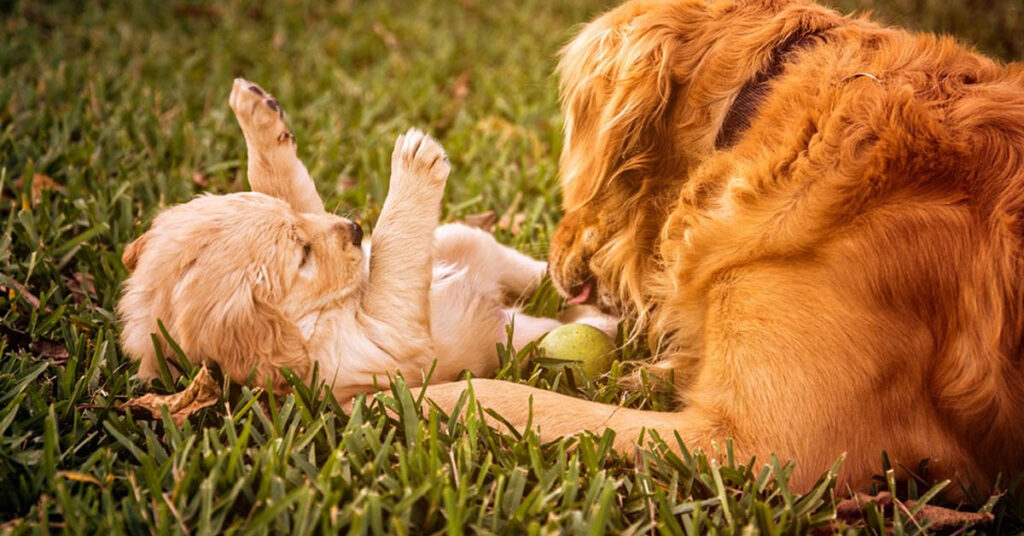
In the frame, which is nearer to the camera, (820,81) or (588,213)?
(820,81)

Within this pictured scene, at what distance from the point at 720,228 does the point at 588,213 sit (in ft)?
1.75

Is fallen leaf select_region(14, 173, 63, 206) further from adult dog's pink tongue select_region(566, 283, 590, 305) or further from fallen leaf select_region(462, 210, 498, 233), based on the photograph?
adult dog's pink tongue select_region(566, 283, 590, 305)

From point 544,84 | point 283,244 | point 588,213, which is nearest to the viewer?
point 283,244

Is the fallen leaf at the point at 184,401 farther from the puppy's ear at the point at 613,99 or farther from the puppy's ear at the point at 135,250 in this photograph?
the puppy's ear at the point at 613,99

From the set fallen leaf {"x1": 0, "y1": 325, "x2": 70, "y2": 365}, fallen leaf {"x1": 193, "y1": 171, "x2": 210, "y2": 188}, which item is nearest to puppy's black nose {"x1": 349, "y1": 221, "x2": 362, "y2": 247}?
fallen leaf {"x1": 0, "y1": 325, "x2": 70, "y2": 365}

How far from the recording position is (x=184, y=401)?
2244 mm

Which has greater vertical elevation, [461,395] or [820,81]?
[820,81]

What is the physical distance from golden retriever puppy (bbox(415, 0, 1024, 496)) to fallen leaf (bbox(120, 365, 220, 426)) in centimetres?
61

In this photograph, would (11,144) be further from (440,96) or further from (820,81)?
(820,81)

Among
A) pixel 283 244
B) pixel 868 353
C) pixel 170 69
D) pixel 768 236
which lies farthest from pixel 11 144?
pixel 868 353

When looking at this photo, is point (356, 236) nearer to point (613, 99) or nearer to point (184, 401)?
point (184, 401)

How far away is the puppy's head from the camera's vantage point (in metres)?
2.31

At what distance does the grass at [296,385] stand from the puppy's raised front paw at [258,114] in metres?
0.73

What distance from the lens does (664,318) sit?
8.12ft
